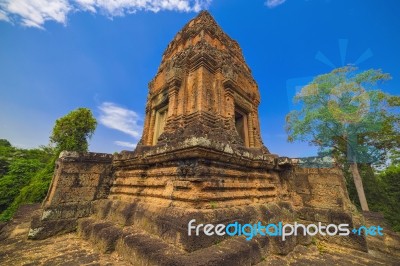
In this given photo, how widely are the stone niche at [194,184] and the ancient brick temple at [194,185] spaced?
0.06 feet

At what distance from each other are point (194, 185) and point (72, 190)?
3.24m

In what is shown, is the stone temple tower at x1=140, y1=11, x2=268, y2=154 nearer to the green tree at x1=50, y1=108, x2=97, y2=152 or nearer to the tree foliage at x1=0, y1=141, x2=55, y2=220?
the tree foliage at x1=0, y1=141, x2=55, y2=220

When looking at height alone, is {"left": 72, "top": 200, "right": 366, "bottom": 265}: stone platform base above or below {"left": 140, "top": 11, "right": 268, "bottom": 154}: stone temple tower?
below

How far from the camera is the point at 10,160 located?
17141 millimetres

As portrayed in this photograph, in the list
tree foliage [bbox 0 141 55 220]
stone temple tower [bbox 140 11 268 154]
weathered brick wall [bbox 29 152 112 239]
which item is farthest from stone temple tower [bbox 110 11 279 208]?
tree foliage [bbox 0 141 55 220]

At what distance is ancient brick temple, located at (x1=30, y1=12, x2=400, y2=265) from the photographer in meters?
2.42

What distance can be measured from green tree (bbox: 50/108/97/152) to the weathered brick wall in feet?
43.4

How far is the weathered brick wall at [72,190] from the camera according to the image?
3.61 metres

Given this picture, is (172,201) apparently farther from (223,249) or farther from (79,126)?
(79,126)

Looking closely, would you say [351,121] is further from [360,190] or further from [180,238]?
[180,238]

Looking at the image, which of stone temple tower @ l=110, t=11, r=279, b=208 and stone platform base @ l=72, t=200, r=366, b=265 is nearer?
stone platform base @ l=72, t=200, r=366, b=265

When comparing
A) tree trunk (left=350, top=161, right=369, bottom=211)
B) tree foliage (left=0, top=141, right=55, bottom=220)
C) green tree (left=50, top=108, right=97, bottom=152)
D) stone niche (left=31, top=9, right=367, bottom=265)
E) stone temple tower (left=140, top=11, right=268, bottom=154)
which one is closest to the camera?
stone niche (left=31, top=9, right=367, bottom=265)

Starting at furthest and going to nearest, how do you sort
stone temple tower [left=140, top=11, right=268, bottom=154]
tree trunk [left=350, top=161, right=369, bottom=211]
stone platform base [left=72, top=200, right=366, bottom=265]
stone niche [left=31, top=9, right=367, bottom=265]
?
tree trunk [left=350, top=161, right=369, bottom=211]
stone temple tower [left=140, top=11, right=268, bottom=154]
stone niche [left=31, top=9, right=367, bottom=265]
stone platform base [left=72, top=200, right=366, bottom=265]

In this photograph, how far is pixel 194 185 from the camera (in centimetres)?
259
